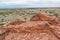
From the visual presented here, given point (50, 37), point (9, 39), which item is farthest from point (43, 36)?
point (9, 39)

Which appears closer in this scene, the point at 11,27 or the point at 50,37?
the point at 50,37

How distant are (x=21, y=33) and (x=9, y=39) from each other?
1.74 ft

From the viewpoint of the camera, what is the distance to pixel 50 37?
26.1 feet

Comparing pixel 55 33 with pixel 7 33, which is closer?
pixel 55 33

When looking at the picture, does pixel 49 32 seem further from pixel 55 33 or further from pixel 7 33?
pixel 7 33

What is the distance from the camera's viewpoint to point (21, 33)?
8.22 m

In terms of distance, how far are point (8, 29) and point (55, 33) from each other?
1938 millimetres

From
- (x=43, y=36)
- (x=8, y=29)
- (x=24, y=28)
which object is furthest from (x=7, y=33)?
(x=43, y=36)

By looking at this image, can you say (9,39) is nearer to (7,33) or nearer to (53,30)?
(7,33)

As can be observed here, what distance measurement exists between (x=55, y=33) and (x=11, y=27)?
1.85 metres

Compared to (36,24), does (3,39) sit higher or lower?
lower

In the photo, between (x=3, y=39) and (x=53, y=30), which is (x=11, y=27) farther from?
(x=53, y=30)

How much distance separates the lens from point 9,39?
8125 mm

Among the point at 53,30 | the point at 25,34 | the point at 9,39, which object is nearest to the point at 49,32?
the point at 53,30
